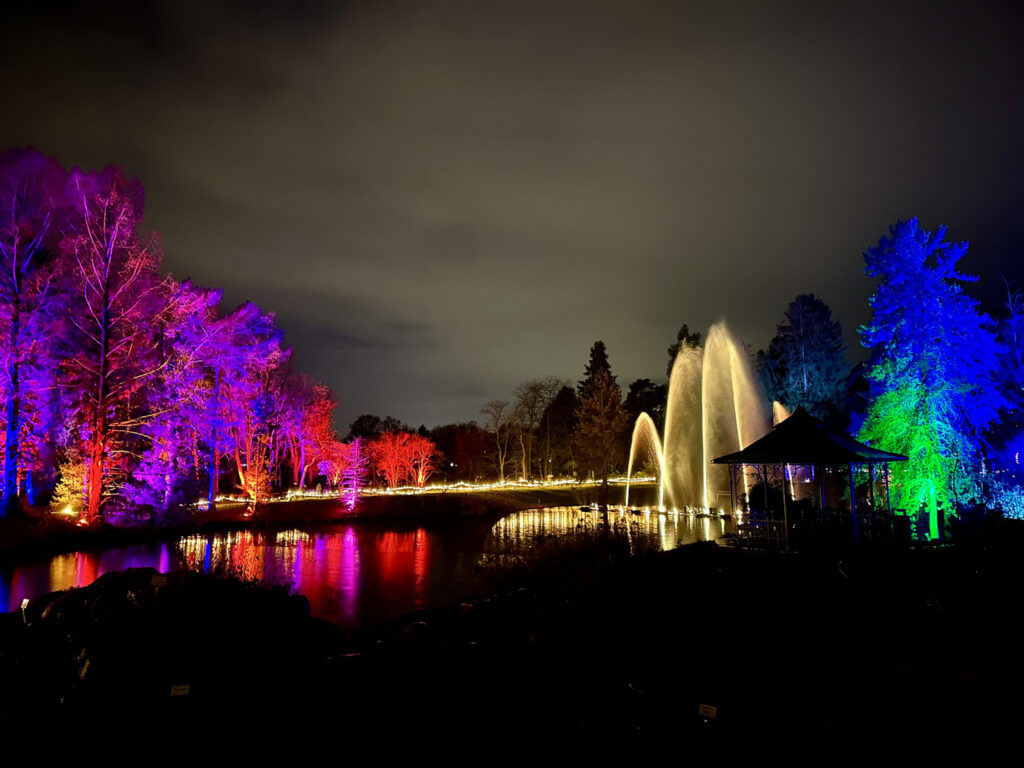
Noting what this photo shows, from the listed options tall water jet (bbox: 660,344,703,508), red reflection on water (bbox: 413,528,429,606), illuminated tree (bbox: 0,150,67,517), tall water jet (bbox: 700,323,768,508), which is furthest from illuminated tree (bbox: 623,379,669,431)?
illuminated tree (bbox: 0,150,67,517)

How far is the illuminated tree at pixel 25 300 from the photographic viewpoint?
2391 centimetres

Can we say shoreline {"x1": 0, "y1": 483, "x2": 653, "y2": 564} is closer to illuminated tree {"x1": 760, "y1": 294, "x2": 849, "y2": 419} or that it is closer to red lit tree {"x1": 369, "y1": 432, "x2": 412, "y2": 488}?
red lit tree {"x1": 369, "y1": 432, "x2": 412, "y2": 488}

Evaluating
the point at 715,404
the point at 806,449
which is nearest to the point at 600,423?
the point at 715,404

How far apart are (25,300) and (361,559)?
1925cm

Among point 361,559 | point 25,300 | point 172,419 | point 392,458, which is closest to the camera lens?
point 361,559

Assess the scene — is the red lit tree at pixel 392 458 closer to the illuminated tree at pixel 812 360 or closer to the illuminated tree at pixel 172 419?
the illuminated tree at pixel 172 419

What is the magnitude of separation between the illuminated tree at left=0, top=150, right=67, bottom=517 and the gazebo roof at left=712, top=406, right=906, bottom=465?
29.0m

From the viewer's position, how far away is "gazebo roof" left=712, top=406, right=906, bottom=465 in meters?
15.2

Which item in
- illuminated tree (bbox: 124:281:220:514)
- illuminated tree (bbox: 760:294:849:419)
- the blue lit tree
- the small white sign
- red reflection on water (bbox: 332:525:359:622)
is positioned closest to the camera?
the small white sign

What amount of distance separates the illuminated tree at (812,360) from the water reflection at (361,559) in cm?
2128

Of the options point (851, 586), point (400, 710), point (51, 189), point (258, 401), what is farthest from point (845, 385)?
point (51, 189)

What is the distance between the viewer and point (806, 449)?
615 inches

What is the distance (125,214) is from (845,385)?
49.6m

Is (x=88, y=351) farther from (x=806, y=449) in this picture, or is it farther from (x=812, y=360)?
(x=812, y=360)
